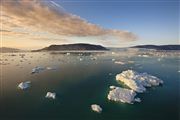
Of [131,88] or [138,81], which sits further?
[138,81]

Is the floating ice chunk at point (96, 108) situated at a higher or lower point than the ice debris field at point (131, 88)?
lower

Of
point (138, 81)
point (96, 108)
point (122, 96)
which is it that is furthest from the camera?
point (138, 81)

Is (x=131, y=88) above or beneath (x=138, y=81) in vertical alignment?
beneath

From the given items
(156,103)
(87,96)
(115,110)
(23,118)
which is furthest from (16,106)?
(156,103)

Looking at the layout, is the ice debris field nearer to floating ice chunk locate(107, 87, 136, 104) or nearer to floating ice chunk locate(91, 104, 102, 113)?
floating ice chunk locate(107, 87, 136, 104)

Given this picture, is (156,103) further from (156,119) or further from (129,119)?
(129,119)

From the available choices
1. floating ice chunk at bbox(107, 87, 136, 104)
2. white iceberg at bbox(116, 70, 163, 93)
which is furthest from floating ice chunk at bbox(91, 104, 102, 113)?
white iceberg at bbox(116, 70, 163, 93)

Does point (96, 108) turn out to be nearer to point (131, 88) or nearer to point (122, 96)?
point (122, 96)

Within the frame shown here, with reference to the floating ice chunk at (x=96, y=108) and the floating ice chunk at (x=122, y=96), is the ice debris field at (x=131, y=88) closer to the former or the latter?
the floating ice chunk at (x=122, y=96)

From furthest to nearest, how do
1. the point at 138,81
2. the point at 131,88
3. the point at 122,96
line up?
the point at 138,81 < the point at 131,88 < the point at 122,96

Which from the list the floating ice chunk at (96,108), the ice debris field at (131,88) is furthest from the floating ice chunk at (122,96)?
the floating ice chunk at (96,108)

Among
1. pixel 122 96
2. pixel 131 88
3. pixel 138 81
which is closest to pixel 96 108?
pixel 122 96
